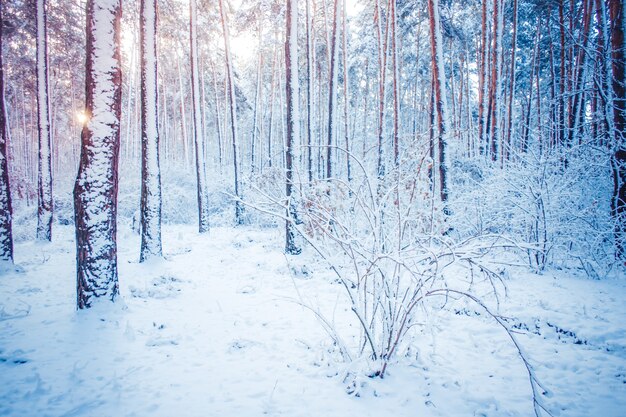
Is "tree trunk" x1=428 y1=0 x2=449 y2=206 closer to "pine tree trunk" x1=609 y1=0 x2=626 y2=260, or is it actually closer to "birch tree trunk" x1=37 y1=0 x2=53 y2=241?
"pine tree trunk" x1=609 y1=0 x2=626 y2=260

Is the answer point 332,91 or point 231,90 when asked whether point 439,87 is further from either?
point 231,90

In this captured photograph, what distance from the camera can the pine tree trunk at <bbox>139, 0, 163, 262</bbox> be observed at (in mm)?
7590

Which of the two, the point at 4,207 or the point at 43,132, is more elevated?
the point at 43,132

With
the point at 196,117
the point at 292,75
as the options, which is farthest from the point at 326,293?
the point at 196,117

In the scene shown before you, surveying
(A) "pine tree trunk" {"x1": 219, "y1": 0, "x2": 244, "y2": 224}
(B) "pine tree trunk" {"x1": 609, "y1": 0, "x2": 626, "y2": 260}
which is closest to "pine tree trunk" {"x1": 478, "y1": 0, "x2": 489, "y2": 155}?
(B) "pine tree trunk" {"x1": 609, "y1": 0, "x2": 626, "y2": 260}

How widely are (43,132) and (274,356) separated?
12.1 meters

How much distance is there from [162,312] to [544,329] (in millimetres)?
5907

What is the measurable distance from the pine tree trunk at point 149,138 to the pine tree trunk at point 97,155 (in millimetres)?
3252

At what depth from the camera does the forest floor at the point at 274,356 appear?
2717 millimetres

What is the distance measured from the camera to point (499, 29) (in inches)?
455

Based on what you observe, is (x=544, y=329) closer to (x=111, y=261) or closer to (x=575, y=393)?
(x=575, y=393)

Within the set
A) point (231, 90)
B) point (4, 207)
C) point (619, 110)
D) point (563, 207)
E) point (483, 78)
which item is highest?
point (231, 90)

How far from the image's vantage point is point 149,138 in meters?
7.65

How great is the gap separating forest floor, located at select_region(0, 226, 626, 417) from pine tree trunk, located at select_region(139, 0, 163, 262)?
6.04 ft
